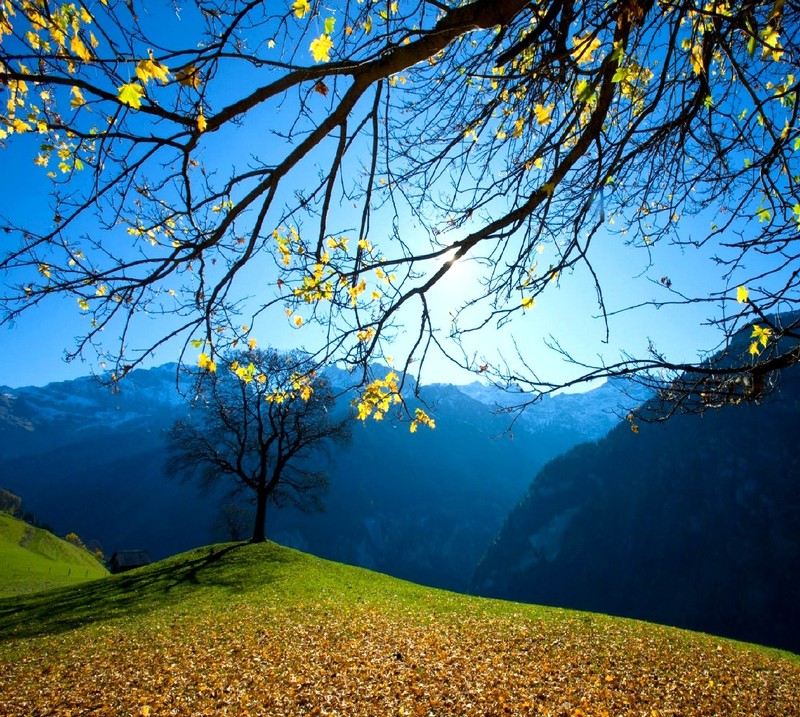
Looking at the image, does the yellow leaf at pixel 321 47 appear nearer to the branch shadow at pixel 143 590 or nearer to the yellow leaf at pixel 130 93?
the yellow leaf at pixel 130 93

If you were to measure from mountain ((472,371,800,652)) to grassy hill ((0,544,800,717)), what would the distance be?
10895 cm

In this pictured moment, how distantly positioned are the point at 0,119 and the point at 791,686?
11.1 meters

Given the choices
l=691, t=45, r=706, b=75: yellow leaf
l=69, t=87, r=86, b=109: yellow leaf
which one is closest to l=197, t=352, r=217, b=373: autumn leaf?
l=69, t=87, r=86, b=109: yellow leaf

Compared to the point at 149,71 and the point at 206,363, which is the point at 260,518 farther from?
the point at 149,71

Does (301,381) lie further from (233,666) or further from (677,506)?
Answer: (677,506)

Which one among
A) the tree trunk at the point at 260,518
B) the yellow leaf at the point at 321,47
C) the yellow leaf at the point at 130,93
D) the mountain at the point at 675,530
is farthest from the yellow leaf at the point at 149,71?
the mountain at the point at 675,530

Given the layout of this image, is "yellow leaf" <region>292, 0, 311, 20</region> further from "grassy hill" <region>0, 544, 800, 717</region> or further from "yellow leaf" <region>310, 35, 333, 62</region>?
"grassy hill" <region>0, 544, 800, 717</region>

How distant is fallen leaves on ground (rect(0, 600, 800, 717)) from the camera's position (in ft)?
18.2

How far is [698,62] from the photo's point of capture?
2.61 m

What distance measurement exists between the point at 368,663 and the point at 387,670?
16.0 inches

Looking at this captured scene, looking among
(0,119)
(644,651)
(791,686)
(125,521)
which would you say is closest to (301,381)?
(0,119)

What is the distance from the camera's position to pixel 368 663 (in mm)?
6699

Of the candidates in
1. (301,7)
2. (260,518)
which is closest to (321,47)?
(301,7)

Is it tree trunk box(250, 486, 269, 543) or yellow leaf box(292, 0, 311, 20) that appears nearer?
yellow leaf box(292, 0, 311, 20)
